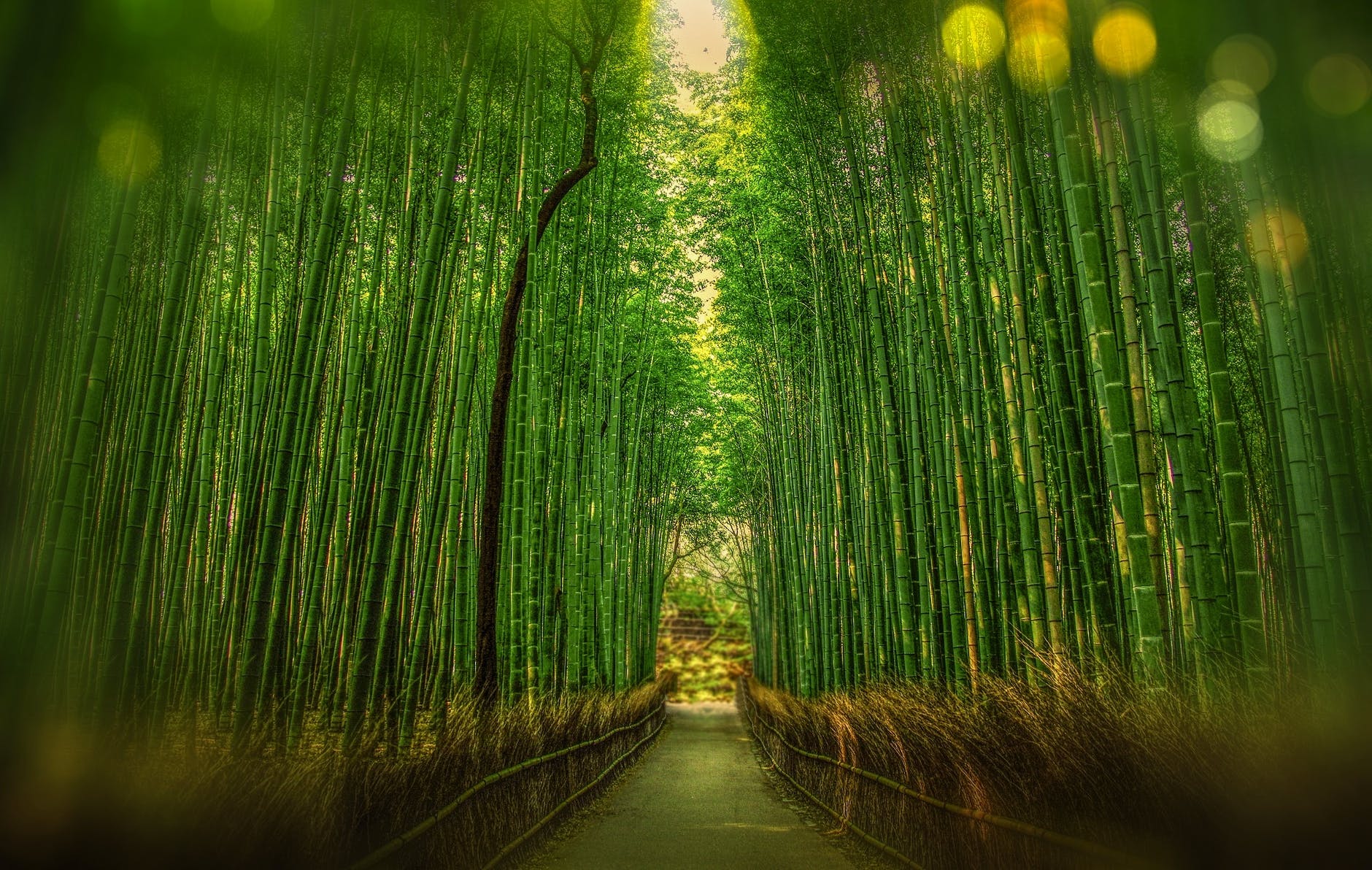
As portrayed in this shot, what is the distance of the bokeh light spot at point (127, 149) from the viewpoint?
1.62 meters

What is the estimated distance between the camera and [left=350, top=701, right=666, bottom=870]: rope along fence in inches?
76.9

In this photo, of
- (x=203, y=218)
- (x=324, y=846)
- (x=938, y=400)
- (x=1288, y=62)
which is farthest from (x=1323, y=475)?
(x=203, y=218)

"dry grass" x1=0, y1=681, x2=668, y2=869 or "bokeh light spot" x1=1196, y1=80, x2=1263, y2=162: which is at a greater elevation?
"bokeh light spot" x1=1196, y1=80, x2=1263, y2=162

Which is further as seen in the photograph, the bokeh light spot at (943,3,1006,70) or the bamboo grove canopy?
the bokeh light spot at (943,3,1006,70)

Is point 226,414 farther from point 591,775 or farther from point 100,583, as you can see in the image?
point 591,775

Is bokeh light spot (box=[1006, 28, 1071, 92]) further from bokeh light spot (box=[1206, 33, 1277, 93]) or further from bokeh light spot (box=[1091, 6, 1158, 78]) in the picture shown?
bokeh light spot (box=[1206, 33, 1277, 93])

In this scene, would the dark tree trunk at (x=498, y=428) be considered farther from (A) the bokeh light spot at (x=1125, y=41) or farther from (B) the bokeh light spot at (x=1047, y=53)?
(A) the bokeh light spot at (x=1125, y=41)

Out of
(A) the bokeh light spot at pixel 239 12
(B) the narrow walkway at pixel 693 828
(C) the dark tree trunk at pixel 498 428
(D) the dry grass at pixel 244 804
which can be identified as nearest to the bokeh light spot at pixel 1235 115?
(A) the bokeh light spot at pixel 239 12

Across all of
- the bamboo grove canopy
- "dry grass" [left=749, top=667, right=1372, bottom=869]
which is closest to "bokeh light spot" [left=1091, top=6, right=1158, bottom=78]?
the bamboo grove canopy

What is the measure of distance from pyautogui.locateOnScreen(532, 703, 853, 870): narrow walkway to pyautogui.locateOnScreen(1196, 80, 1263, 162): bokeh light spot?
293 centimetres

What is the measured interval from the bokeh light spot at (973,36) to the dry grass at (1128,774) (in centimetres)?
234

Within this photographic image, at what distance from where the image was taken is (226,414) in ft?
18.4

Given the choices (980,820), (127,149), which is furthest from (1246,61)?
(127,149)

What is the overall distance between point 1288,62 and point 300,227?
3.70m
